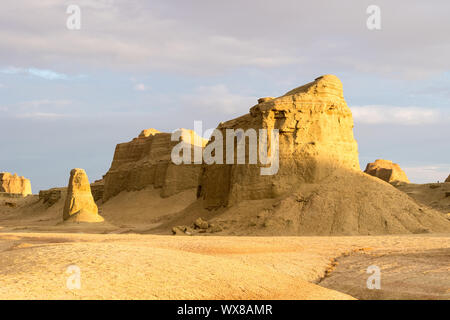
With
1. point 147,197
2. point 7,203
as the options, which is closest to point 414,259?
point 147,197

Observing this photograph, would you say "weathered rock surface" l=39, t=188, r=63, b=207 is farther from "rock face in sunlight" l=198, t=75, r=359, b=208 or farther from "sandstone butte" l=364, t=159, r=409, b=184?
"rock face in sunlight" l=198, t=75, r=359, b=208

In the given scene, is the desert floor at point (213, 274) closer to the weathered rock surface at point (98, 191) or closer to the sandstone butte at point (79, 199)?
the sandstone butte at point (79, 199)

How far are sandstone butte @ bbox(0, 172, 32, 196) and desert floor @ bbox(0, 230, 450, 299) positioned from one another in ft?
250

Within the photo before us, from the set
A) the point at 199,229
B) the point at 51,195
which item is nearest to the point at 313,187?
the point at 199,229

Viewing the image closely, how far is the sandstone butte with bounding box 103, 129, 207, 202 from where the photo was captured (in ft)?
142

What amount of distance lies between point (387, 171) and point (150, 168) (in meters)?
25.8

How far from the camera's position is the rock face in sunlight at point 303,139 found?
20984 millimetres

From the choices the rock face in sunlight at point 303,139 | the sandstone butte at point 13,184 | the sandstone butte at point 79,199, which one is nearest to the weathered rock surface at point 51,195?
the sandstone butte at point 79,199

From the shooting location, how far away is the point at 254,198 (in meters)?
21.1

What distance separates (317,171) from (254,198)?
2788 millimetres

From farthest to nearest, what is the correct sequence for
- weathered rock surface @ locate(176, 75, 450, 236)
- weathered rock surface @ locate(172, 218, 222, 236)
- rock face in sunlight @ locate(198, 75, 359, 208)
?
rock face in sunlight @ locate(198, 75, 359, 208) → weathered rock surface @ locate(172, 218, 222, 236) → weathered rock surface @ locate(176, 75, 450, 236)

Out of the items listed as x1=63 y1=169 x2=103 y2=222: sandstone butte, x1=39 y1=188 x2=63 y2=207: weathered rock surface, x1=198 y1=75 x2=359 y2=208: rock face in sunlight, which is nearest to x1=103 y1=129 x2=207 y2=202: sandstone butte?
x1=39 y1=188 x2=63 y2=207: weathered rock surface

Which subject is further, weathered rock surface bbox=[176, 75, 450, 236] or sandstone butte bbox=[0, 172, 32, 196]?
sandstone butte bbox=[0, 172, 32, 196]
